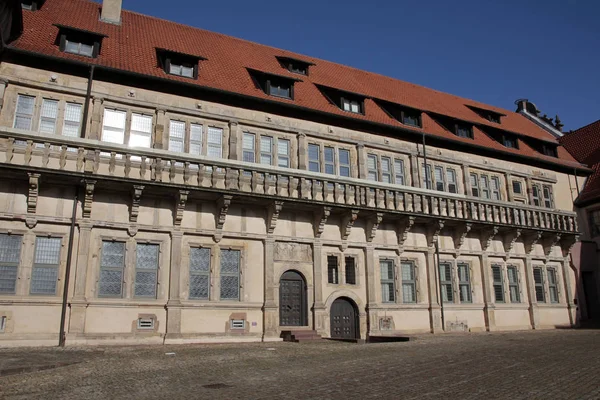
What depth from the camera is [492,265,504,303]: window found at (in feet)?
82.3

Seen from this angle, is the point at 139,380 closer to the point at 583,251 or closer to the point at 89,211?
the point at 89,211

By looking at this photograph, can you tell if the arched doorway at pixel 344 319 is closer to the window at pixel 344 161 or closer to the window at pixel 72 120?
the window at pixel 344 161

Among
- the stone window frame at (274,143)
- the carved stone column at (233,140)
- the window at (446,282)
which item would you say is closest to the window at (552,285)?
the window at (446,282)

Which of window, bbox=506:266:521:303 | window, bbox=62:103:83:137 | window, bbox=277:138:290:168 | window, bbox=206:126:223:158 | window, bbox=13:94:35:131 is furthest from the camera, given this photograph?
window, bbox=506:266:521:303

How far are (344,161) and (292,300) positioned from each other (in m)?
6.81

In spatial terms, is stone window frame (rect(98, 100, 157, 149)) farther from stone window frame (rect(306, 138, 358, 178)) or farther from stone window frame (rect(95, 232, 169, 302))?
stone window frame (rect(306, 138, 358, 178))

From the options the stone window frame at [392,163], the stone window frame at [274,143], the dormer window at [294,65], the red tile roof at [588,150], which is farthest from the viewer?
the red tile roof at [588,150]

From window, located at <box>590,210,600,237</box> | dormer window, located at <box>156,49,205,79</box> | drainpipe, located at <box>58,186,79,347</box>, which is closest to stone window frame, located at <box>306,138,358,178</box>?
dormer window, located at <box>156,49,205,79</box>

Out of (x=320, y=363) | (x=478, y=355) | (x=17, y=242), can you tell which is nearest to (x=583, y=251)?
(x=478, y=355)

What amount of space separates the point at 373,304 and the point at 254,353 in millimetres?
8300

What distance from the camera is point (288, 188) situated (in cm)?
1959

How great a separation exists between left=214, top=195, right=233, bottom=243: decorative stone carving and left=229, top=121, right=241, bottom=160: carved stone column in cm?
249

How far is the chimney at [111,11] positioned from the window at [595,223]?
27030mm

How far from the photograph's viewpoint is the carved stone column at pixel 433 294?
2258cm
